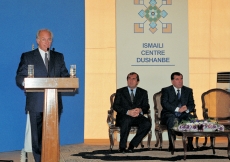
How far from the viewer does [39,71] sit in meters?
4.98

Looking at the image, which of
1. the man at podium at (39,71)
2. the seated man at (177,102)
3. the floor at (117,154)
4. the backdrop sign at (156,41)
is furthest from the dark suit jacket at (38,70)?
the backdrop sign at (156,41)

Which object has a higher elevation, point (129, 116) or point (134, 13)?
point (134, 13)

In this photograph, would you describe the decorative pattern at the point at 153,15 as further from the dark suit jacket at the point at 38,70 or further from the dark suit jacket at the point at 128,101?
the dark suit jacket at the point at 38,70

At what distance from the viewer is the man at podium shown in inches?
192

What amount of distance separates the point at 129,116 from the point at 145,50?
1820 mm

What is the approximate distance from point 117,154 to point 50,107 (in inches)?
123

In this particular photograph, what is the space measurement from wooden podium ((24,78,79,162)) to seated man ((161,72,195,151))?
3681 millimetres

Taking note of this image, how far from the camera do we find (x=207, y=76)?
30.9 feet

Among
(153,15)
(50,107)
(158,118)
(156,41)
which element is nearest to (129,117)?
(158,118)

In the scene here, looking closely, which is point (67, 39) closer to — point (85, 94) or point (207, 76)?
point (85, 94)

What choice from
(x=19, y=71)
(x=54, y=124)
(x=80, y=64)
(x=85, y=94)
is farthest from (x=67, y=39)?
(x=54, y=124)

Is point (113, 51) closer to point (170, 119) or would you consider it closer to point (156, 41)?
point (156, 41)

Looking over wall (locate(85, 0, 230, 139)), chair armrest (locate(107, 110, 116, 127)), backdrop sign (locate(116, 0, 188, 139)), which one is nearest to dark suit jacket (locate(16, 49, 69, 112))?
chair armrest (locate(107, 110, 116, 127))

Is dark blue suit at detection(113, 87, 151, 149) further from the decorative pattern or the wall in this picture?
the decorative pattern
